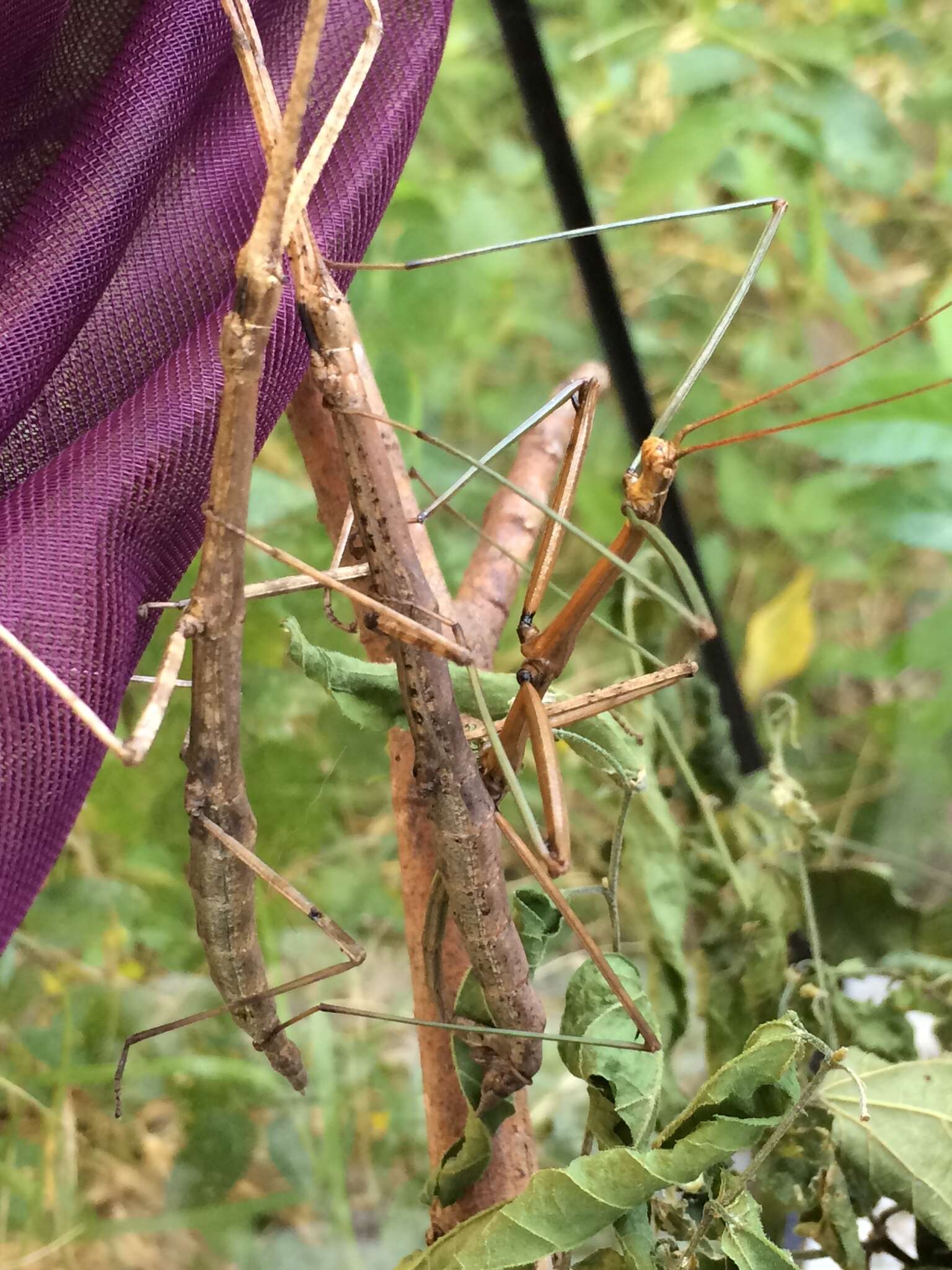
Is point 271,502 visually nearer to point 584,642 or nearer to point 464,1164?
point 464,1164

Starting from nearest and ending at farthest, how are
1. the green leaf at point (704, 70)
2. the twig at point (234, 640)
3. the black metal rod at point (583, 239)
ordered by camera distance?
the twig at point (234, 640) → the black metal rod at point (583, 239) → the green leaf at point (704, 70)

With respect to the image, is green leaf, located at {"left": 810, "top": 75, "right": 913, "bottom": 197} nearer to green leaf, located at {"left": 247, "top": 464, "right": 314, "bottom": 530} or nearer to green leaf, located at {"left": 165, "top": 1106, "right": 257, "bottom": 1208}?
green leaf, located at {"left": 247, "top": 464, "right": 314, "bottom": 530}

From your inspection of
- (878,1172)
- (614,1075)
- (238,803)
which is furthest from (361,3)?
(878,1172)

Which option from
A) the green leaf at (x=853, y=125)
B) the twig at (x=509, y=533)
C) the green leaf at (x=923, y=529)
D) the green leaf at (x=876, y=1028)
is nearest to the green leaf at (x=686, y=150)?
the green leaf at (x=853, y=125)

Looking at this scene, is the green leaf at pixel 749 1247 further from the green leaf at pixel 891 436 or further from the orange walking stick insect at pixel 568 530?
the green leaf at pixel 891 436

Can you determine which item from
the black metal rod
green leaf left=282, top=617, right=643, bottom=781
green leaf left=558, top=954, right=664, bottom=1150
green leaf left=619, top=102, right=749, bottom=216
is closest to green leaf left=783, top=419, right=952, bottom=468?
the black metal rod

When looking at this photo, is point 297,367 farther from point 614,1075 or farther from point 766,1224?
point 766,1224
